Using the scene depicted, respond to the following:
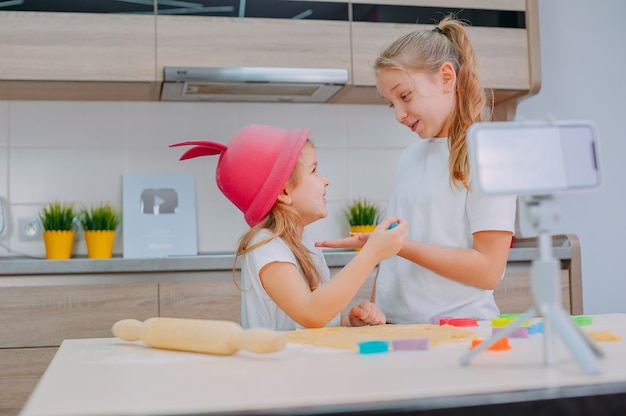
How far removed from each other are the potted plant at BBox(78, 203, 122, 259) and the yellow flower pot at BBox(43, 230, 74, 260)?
0.07 m

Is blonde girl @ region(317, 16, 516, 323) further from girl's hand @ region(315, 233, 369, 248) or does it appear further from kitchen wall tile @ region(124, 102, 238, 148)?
kitchen wall tile @ region(124, 102, 238, 148)

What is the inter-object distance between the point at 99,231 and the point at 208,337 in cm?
184

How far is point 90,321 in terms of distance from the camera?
2.26 m

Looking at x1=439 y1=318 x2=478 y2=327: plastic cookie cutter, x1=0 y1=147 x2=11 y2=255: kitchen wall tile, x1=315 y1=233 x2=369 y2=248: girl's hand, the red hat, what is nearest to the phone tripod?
x1=439 y1=318 x2=478 y2=327: plastic cookie cutter

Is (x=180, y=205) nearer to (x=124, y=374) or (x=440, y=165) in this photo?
(x=440, y=165)

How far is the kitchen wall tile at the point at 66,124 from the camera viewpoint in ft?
9.06

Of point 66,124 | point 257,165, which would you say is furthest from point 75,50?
point 257,165

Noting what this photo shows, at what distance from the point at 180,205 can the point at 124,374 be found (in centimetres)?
206

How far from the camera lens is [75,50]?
2500 millimetres

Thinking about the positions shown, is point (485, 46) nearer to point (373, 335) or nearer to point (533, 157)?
point (373, 335)

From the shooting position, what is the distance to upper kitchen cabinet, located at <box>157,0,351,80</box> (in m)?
2.56

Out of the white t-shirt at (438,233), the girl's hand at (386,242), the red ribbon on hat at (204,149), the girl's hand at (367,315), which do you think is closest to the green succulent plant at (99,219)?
the red ribbon on hat at (204,149)

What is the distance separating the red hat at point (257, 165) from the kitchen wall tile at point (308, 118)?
1.49 meters

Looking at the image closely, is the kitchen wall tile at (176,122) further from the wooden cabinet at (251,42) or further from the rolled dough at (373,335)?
the rolled dough at (373,335)
